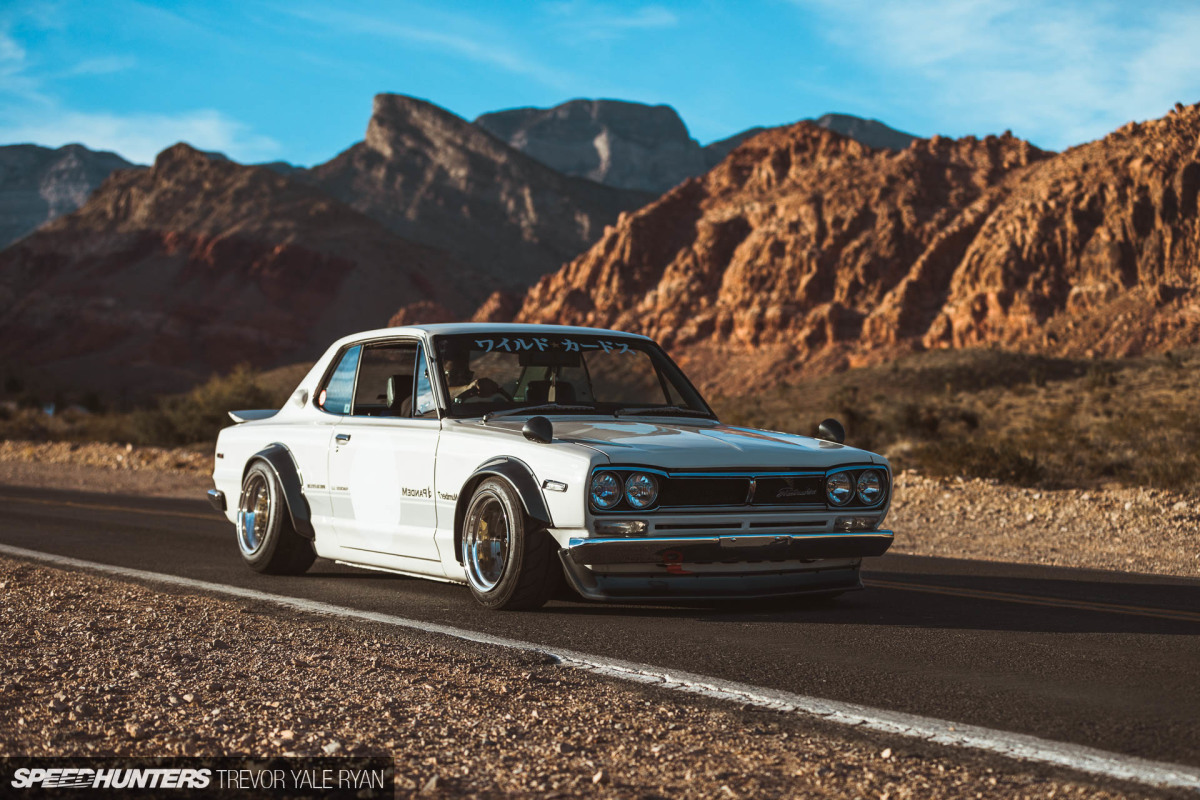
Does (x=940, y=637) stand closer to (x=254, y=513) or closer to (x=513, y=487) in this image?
(x=513, y=487)

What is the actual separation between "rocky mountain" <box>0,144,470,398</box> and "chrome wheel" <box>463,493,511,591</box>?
86.4m

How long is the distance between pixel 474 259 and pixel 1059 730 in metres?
114

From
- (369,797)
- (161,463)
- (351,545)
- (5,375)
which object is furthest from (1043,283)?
(5,375)

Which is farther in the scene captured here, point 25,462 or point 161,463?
point 25,462

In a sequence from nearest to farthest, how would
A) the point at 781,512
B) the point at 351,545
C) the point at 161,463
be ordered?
the point at 781,512 → the point at 351,545 → the point at 161,463

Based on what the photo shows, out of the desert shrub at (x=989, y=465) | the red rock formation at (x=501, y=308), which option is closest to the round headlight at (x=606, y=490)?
the desert shrub at (x=989, y=465)

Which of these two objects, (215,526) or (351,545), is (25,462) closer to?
(215,526)

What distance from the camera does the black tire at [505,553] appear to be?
7.07 m

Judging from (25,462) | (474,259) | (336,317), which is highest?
(474,259)

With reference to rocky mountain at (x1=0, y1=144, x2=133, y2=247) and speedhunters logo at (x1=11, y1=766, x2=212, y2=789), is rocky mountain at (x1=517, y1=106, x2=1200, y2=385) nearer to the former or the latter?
speedhunters logo at (x1=11, y1=766, x2=212, y2=789)

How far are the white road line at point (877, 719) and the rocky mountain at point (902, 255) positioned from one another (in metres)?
51.9

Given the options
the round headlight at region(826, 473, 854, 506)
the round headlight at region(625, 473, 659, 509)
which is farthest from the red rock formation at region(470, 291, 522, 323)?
the round headlight at region(625, 473, 659, 509)

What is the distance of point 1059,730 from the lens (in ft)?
15.2

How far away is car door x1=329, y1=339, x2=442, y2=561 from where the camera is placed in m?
7.97
